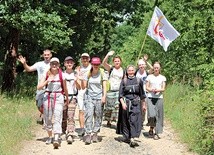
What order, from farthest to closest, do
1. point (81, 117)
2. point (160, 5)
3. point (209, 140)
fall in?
point (160, 5)
point (81, 117)
point (209, 140)

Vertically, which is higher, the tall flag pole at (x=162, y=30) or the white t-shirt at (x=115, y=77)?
the tall flag pole at (x=162, y=30)

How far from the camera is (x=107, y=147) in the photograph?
941 cm

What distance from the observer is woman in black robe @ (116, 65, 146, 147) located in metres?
9.68

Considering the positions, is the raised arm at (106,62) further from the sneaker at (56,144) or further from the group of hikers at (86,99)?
the sneaker at (56,144)

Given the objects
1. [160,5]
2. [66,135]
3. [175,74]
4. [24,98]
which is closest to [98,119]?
[66,135]

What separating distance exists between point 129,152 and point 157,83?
220cm

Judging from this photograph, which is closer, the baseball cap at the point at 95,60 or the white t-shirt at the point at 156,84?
the baseball cap at the point at 95,60

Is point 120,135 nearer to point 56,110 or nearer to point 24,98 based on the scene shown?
point 56,110

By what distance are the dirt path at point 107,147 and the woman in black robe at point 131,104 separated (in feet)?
1.06

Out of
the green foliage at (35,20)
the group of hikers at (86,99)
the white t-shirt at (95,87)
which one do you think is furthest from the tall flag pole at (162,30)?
the white t-shirt at (95,87)

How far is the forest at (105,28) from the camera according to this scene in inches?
497

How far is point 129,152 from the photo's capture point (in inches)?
356

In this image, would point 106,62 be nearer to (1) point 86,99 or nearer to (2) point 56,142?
(1) point 86,99

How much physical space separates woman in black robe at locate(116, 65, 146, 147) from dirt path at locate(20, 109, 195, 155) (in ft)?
1.06
